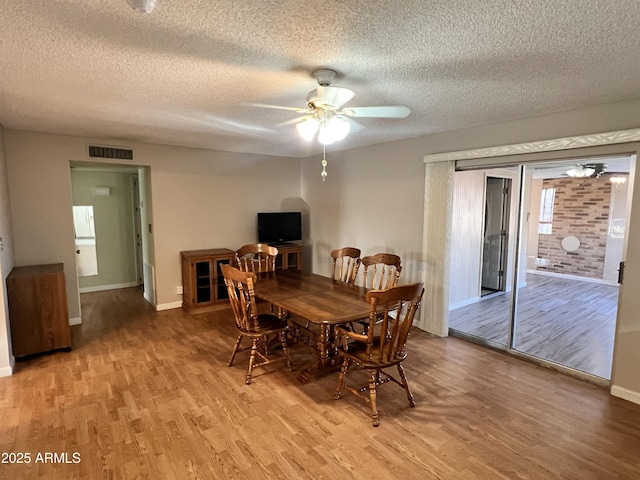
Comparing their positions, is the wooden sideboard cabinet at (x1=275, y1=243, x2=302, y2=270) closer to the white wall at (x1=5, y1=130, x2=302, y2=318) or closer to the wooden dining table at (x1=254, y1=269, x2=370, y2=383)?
the white wall at (x1=5, y1=130, x2=302, y2=318)

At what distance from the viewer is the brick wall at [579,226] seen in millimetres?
4457

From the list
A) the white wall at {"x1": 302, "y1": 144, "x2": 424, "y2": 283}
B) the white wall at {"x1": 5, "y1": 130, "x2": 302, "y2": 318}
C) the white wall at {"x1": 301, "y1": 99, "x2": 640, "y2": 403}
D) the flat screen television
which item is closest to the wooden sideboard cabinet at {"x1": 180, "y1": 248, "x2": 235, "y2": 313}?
the white wall at {"x1": 5, "y1": 130, "x2": 302, "y2": 318}

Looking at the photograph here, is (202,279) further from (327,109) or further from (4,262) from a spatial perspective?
(327,109)

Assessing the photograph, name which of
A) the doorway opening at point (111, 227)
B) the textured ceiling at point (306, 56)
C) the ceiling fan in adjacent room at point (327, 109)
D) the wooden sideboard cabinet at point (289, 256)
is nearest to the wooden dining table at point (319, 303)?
the ceiling fan in adjacent room at point (327, 109)

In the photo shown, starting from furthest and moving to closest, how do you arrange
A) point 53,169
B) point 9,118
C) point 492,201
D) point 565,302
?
point 492,201 < point 565,302 < point 53,169 < point 9,118

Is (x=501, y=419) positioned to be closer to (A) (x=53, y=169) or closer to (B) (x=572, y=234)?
(B) (x=572, y=234)

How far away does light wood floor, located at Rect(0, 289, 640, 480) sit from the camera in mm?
1944

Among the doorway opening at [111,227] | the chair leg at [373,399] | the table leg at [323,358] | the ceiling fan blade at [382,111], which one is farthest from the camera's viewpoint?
the doorway opening at [111,227]

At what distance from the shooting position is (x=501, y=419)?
7.84 ft

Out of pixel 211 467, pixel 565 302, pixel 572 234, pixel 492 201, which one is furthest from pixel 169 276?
pixel 572 234

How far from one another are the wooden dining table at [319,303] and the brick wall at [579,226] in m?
3.53

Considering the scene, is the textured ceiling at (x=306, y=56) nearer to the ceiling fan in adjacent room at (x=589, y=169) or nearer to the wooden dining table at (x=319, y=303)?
the ceiling fan in adjacent room at (x=589, y=169)

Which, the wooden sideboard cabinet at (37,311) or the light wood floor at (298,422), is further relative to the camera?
the wooden sideboard cabinet at (37,311)

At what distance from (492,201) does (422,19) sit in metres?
4.51
